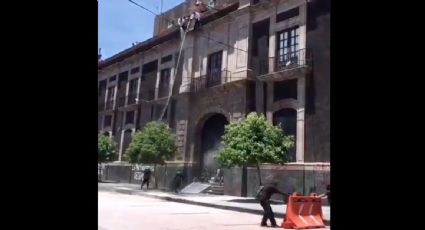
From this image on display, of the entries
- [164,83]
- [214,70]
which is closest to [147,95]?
[164,83]

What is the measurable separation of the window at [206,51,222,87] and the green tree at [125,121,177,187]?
12.6ft

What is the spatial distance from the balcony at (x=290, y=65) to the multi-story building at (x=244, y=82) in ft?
0.16

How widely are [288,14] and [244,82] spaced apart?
13.2 ft

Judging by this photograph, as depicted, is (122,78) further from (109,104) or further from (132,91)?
(109,104)

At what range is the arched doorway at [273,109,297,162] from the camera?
20666mm

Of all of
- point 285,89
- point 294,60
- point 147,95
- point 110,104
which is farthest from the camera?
point 110,104

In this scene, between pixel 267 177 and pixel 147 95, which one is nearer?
pixel 267 177

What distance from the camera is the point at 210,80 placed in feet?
86.4

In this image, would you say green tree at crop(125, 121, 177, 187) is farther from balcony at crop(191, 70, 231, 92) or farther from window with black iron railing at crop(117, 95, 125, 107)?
window with black iron railing at crop(117, 95, 125, 107)

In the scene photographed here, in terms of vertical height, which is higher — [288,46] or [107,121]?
[288,46]

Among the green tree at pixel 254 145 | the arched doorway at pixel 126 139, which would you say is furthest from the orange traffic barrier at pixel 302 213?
the arched doorway at pixel 126 139

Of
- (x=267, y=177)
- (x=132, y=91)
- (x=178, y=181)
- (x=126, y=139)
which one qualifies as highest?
(x=132, y=91)
